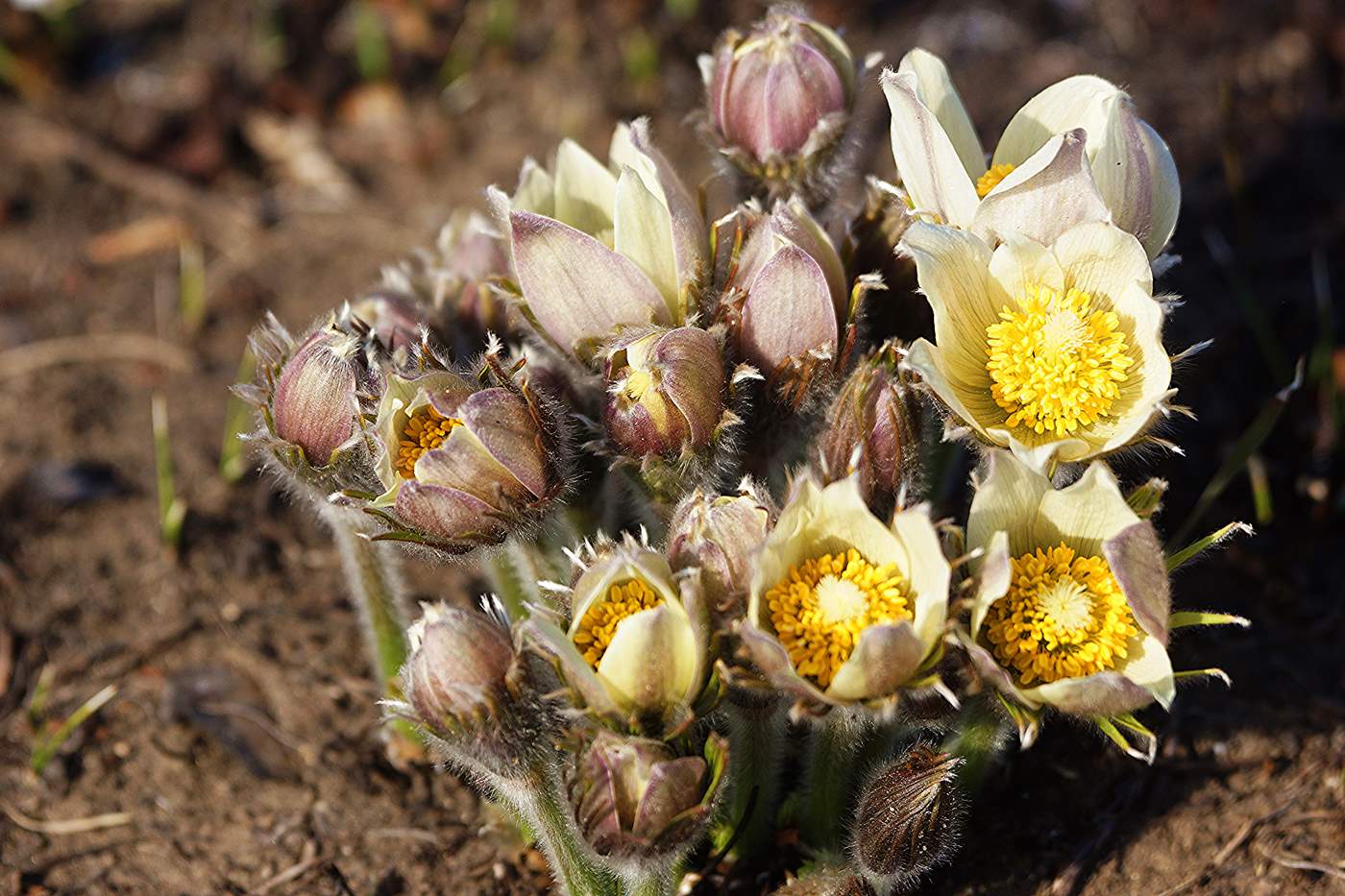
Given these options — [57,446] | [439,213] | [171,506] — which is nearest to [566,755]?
[171,506]

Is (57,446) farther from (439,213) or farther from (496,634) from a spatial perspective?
(496,634)

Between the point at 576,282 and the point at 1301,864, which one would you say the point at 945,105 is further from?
the point at 1301,864

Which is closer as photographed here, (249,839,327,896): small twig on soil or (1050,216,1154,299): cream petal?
(1050,216,1154,299): cream petal

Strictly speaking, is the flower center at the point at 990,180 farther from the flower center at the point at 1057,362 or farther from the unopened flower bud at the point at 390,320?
the unopened flower bud at the point at 390,320

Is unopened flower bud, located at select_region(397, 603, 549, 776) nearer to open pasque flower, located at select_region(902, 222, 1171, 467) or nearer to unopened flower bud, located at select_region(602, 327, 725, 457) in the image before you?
unopened flower bud, located at select_region(602, 327, 725, 457)

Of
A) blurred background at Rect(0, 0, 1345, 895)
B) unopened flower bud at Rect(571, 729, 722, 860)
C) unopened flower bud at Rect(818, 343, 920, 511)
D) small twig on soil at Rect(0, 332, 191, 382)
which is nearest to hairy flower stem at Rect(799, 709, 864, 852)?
blurred background at Rect(0, 0, 1345, 895)

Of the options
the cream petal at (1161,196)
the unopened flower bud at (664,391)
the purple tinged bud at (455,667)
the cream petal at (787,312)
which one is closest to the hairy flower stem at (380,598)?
the purple tinged bud at (455,667)

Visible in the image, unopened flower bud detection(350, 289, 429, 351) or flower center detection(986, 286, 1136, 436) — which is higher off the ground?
unopened flower bud detection(350, 289, 429, 351)
